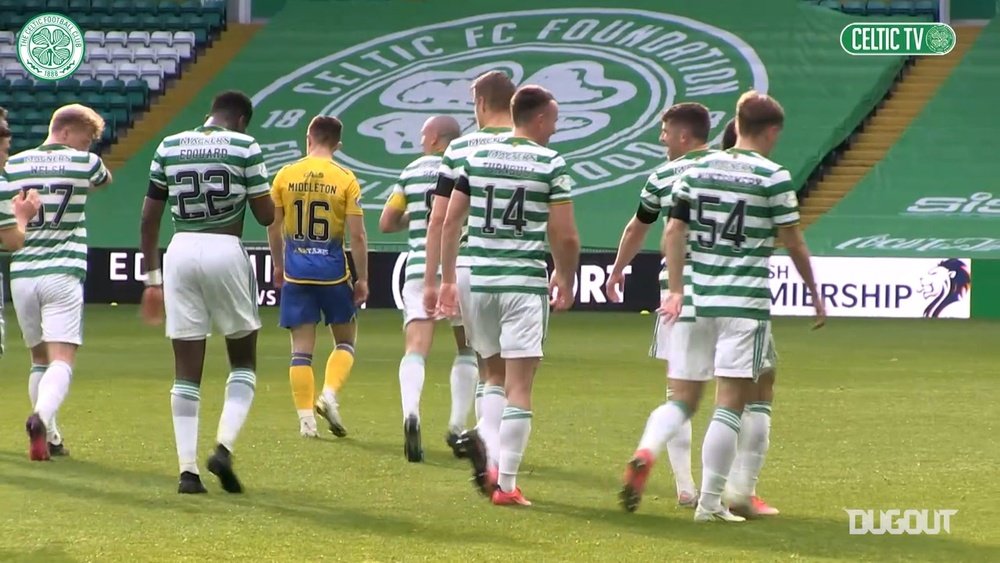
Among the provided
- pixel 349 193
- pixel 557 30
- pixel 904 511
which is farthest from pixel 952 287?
pixel 904 511

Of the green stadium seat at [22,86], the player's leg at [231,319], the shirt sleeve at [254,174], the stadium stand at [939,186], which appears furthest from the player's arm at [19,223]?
the green stadium seat at [22,86]

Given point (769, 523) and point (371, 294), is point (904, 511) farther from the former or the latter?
point (371, 294)

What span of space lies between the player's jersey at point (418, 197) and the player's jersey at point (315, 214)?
0.42 meters

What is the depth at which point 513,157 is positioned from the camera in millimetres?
6945

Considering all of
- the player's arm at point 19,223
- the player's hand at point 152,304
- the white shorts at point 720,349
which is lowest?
the white shorts at point 720,349

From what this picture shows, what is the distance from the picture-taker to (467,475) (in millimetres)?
8094

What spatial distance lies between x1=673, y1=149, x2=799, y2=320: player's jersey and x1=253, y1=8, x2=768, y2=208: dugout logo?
19.4 m

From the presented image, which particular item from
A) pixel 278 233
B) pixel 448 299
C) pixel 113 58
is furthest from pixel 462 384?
pixel 113 58

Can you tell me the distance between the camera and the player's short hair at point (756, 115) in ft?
21.4

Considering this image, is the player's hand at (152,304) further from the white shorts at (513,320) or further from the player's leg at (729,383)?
the player's leg at (729,383)

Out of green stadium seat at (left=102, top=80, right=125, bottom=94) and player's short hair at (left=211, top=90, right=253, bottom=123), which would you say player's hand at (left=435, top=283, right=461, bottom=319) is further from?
green stadium seat at (left=102, top=80, right=125, bottom=94)

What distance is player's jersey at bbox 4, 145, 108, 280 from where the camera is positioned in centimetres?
852

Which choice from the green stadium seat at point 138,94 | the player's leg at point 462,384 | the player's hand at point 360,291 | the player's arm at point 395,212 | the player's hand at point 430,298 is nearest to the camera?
the player's hand at point 430,298

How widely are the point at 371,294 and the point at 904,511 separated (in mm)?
14867
